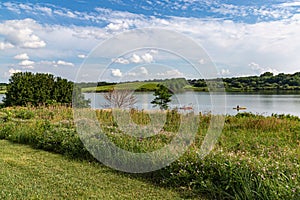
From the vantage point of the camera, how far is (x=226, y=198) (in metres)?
3.55

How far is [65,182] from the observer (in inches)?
162

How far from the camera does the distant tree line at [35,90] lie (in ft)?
61.4

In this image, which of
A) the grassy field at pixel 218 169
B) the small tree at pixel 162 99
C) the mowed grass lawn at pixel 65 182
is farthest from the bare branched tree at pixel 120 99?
the mowed grass lawn at pixel 65 182

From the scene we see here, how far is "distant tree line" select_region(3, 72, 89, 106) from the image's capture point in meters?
18.7

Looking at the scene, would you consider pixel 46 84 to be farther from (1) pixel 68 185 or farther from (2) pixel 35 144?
(1) pixel 68 185

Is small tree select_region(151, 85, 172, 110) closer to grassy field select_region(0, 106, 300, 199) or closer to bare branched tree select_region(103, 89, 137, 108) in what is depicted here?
bare branched tree select_region(103, 89, 137, 108)

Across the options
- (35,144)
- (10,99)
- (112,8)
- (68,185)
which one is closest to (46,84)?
(10,99)

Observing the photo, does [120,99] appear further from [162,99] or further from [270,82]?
[270,82]

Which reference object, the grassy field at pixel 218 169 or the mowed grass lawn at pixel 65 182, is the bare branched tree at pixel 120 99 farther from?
the mowed grass lawn at pixel 65 182

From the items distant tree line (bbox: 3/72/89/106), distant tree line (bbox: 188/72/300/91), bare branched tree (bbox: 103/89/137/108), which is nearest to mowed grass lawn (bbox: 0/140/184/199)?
bare branched tree (bbox: 103/89/137/108)

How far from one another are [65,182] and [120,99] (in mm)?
4501

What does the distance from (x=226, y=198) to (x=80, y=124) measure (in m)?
4.27

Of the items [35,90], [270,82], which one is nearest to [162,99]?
[35,90]

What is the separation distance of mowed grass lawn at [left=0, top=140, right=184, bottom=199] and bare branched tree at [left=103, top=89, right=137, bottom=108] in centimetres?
287
